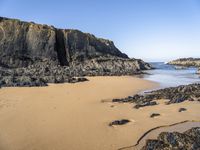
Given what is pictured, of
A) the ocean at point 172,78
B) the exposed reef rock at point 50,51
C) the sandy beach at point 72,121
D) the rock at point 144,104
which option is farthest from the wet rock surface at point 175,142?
the exposed reef rock at point 50,51

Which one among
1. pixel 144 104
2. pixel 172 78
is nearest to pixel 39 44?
pixel 172 78

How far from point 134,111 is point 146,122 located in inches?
82.9

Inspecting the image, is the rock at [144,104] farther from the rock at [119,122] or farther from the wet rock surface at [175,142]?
the wet rock surface at [175,142]

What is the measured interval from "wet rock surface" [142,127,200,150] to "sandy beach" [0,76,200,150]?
4.33ft

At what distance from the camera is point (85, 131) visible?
11.5 m

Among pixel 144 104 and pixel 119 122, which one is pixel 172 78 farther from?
pixel 119 122

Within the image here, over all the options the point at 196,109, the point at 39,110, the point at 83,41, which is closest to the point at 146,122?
the point at 196,109

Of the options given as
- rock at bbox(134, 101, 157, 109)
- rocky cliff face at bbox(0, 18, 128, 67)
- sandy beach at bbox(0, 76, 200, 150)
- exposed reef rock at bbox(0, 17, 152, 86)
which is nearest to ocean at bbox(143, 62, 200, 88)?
exposed reef rock at bbox(0, 17, 152, 86)

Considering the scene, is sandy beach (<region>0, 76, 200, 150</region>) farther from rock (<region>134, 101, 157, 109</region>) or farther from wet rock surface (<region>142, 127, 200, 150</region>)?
wet rock surface (<region>142, 127, 200, 150</region>)

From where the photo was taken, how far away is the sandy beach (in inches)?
406

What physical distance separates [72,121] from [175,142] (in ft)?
16.7

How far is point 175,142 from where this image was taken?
9117 millimetres

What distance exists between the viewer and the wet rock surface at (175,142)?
8797 millimetres

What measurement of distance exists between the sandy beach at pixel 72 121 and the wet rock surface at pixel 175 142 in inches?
52.0
